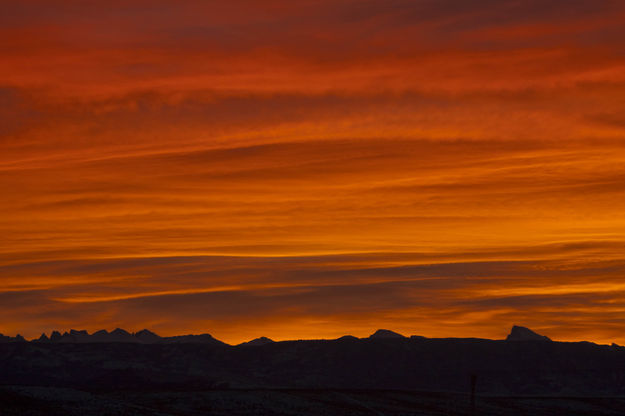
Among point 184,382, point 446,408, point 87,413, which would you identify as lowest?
point 87,413

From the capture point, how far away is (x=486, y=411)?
127 m

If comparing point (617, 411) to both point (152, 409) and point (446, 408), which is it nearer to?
point (446, 408)

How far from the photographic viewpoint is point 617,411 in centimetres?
14925

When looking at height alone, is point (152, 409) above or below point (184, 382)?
below

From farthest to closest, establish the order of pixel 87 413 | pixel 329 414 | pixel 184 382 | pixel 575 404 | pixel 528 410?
pixel 184 382 → pixel 575 404 → pixel 528 410 → pixel 329 414 → pixel 87 413

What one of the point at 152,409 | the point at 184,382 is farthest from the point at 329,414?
the point at 184,382

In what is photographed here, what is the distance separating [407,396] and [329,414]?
3397 cm

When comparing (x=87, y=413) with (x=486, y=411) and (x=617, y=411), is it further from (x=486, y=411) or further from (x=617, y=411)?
(x=617, y=411)

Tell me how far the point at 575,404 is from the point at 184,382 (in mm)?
87549

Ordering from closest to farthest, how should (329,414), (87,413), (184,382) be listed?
(87,413)
(329,414)
(184,382)

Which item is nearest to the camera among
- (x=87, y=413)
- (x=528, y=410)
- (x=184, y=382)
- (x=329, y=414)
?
(x=87, y=413)

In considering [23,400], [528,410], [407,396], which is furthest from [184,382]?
[23,400]

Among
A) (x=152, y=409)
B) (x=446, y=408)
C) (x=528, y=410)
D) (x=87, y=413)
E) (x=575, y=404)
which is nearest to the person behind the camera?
(x=87, y=413)

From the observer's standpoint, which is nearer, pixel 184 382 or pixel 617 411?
pixel 617 411
